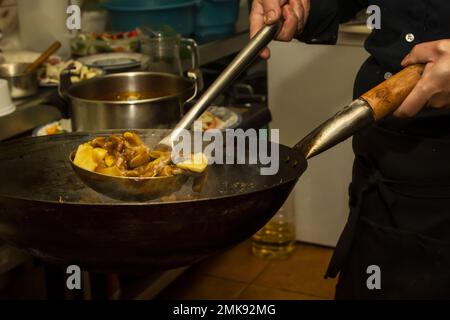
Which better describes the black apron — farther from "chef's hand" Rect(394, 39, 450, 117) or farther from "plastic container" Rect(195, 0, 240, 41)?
"plastic container" Rect(195, 0, 240, 41)

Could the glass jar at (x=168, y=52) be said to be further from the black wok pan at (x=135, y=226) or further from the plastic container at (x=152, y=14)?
the black wok pan at (x=135, y=226)

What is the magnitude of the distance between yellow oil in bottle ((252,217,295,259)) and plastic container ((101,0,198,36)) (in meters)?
0.66

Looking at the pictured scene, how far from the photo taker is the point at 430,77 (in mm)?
828

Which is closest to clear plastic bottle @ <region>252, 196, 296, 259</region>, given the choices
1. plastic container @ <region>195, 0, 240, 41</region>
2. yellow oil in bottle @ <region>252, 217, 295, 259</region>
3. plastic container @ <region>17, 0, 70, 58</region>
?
yellow oil in bottle @ <region>252, 217, 295, 259</region>

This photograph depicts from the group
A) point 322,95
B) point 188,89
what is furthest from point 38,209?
point 322,95

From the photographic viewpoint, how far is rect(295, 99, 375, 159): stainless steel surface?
79cm

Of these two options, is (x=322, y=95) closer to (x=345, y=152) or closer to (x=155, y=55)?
(x=345, y=152)

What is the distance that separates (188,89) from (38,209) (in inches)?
24.5

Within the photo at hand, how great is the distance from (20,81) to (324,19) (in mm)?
653

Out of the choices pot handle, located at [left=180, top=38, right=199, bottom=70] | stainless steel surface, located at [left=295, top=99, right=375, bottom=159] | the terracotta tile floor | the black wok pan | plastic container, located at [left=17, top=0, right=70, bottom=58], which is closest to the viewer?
the black wok pan

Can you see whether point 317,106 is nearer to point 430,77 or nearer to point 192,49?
point 192,49

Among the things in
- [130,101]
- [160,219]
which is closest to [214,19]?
[130,101]

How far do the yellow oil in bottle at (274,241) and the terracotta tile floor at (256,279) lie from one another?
0.02 meters

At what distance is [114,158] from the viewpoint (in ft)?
2.78
